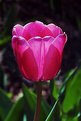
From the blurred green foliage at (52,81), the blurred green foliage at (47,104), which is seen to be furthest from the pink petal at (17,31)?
the blurred green foliage at (47,104)

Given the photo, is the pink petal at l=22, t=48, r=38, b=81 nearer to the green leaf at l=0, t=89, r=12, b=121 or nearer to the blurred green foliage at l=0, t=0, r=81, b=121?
the blurred green foliage at l=0, t=0, r=81, b=121

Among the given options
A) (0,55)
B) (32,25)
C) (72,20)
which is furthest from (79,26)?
(32,25)

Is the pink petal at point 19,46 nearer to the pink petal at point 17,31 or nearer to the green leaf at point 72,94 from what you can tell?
the pink petal at point 17,31

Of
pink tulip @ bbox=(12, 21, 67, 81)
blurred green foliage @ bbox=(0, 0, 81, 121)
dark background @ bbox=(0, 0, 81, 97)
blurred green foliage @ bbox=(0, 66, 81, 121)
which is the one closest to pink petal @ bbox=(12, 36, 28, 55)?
pink tulip @ bbox=(12, 21, 67, 81)

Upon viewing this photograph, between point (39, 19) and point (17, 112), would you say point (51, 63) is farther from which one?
point (39, 19)

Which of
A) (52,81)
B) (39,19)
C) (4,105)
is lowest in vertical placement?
(39,19)

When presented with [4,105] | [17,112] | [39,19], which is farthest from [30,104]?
[39,19]
